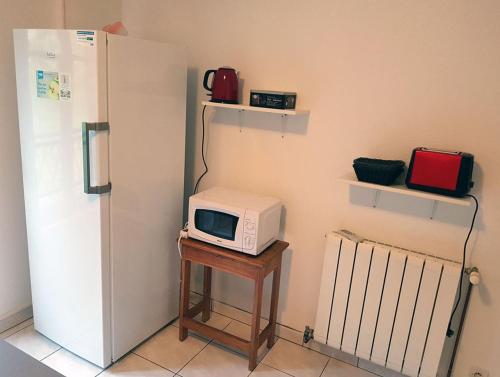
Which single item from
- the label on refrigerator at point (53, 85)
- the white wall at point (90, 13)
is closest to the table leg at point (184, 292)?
the label on refrigerator at point (53, 85)

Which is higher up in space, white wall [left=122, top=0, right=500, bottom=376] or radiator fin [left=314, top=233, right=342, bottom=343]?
white wall [left=122, top=0, right=500, bottom=376]

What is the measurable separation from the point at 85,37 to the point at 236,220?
114cm

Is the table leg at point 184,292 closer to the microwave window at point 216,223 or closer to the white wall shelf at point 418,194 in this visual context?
the microwave window at point 216,223

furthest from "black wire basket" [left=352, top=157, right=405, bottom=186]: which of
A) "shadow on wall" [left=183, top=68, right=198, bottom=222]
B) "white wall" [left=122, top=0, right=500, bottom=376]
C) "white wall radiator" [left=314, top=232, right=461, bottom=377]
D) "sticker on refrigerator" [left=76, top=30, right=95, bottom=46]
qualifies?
"sticker on refrigerator" [left=76, top=30, right=95, bottom=46]

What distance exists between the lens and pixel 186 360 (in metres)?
2.28

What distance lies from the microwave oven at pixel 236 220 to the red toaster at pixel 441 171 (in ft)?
2.53

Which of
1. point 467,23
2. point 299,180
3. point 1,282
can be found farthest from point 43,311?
point 467,23

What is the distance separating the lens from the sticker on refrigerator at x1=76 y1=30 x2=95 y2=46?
5.59 ft

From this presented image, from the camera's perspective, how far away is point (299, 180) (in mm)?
2305

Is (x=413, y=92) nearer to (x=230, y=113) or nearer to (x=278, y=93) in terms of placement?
(x=278, y=93)

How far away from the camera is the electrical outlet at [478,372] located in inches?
78.9

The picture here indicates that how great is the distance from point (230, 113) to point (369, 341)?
158cm

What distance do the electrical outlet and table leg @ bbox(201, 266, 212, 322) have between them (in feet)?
5.26

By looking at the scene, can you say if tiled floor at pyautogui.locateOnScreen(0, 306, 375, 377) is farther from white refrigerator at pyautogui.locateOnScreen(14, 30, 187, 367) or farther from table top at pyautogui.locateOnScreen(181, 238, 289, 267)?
table top at pyautogui.locateOnScreen(181, 238, 289, 267)
